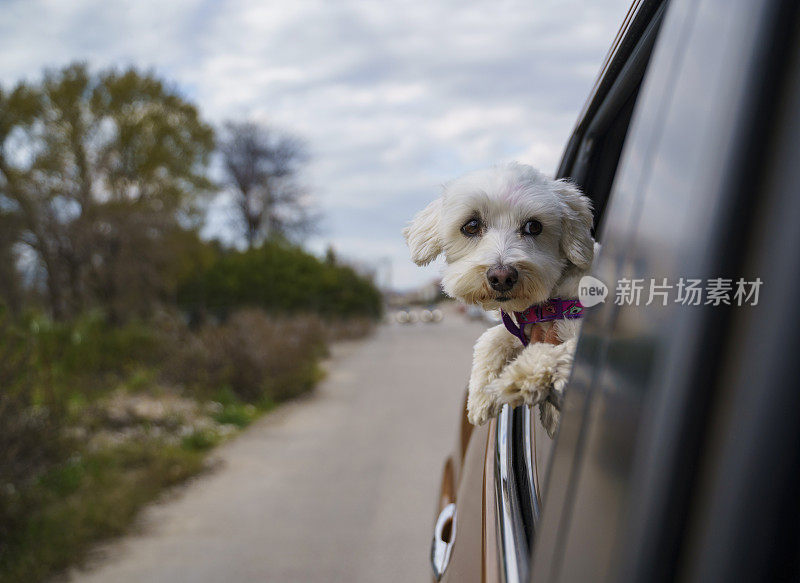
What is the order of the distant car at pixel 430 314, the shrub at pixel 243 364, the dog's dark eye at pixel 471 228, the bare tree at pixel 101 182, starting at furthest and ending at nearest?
the bare tree at pixel 101 182 < the shrub at pixel 243 364 < the distant car at pixel 430 314 < the dog's dark eye at pixel 471 228

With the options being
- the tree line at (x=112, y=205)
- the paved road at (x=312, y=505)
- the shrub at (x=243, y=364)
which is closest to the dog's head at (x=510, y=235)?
the paved road at (x=312, y=505)

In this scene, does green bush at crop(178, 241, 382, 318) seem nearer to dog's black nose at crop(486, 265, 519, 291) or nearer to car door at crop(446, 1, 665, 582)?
car door at crop(446, 1, 665, 582)

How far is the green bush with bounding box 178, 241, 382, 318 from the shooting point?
1998cm

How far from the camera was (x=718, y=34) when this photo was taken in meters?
0.65

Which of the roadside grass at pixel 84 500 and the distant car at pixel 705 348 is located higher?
the distant car at pixel 705 348

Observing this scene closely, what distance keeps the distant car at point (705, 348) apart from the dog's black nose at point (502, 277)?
17 cm

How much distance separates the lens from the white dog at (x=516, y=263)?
0.93 metres

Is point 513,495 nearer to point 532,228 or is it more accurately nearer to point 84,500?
point 532,228

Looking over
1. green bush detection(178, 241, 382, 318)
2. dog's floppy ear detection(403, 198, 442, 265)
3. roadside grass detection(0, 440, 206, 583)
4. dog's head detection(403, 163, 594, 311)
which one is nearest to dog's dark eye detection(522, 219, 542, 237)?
dog's head detection(403, 163, 594, 311)

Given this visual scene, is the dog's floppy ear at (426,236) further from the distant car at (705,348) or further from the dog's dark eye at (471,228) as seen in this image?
the distant car at (705,348)

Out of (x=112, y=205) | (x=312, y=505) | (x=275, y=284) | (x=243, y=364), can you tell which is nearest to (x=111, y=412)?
(x=243, y=364)

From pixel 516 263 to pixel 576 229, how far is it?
10 centimetres

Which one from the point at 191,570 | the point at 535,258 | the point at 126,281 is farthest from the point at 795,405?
the point at 126,281

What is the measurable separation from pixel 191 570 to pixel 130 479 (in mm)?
1889
